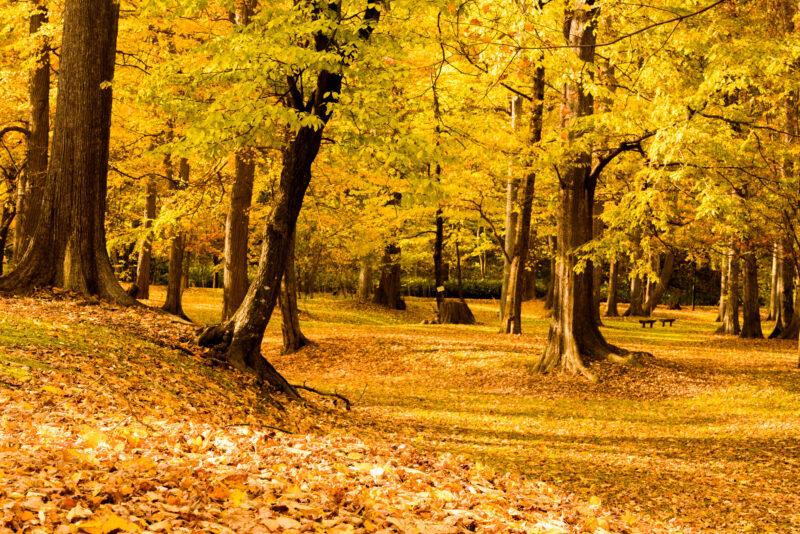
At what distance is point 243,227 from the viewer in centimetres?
1446

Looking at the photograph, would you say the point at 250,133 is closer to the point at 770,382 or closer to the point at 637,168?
the point at 770,382

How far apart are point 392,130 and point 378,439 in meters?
3.96

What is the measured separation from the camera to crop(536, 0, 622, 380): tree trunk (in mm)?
12977

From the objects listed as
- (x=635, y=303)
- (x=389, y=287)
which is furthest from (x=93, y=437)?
(x=635, y=303)

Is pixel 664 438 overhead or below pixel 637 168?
below

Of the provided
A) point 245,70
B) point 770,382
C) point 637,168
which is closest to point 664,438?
point 770,382

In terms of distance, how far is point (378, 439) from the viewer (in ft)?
25.7

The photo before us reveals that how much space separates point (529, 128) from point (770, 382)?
26.8 feet

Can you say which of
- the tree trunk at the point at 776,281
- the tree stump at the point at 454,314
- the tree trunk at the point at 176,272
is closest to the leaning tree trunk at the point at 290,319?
the tree trunk at the point at 176,272

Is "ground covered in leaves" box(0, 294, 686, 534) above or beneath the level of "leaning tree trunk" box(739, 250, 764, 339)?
Result: beneath

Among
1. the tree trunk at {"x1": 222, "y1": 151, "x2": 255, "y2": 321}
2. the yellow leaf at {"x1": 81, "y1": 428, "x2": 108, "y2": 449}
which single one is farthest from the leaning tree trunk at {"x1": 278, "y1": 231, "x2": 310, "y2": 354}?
the yellow leaf at {"x1": 81, "y1": 428, "x2": 108, "y2": 449}

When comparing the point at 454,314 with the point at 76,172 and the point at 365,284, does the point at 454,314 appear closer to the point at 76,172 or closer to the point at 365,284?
the point at 365,284

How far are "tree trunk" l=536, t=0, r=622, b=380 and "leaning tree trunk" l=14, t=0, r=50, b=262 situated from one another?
10629 millimetres

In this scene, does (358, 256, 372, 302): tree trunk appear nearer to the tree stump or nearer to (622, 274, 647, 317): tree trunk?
the tree stump
